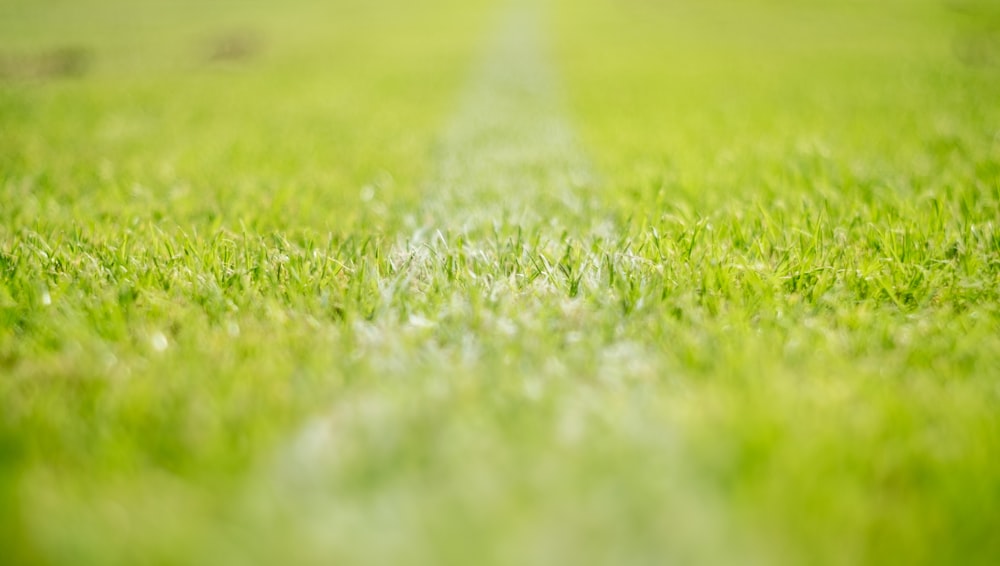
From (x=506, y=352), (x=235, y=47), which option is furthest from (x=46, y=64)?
(x=506, y=352)

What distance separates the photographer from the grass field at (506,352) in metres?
0.88

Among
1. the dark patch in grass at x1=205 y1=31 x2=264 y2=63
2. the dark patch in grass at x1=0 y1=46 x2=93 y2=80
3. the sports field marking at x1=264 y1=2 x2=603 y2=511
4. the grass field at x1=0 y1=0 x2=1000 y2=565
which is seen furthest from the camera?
the dark patch in grass at x1=205 y1=31 x2=264 y2=63

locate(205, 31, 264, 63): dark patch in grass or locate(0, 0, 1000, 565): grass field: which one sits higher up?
locate(205, 31, 264, 63): dark patch in grass

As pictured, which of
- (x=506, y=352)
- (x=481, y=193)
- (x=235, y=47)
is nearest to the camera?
(x=506, y=352)

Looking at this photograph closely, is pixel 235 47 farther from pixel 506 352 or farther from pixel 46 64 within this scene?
pixel 506 352

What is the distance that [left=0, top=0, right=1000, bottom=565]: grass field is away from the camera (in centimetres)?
88

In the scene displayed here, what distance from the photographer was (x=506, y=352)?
1.43m

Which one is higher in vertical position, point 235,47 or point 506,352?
point 235,47

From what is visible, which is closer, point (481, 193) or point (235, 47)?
point (481, 193)

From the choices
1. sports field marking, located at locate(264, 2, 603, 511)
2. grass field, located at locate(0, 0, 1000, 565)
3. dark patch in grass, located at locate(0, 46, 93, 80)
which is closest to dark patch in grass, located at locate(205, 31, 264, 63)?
dark patch in grass, located at locate(0, 46, 93, 80)

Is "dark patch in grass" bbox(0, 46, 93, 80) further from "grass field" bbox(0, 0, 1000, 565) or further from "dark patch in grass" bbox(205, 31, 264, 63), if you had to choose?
"grass field" bbox(0, 0, 1000, 565)

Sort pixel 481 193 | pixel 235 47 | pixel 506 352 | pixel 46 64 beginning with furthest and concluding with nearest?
pixel 235 47
pixel 46 64
pixel 481 193
pixel 506 352

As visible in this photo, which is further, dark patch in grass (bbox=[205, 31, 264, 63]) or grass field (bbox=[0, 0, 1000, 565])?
dark patch in grass (bbox=[205, 31, 264, 63])

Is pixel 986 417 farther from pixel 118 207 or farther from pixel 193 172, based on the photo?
pixel 193 172
